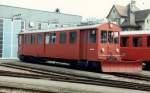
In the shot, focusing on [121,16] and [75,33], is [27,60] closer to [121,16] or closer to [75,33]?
[75,33]

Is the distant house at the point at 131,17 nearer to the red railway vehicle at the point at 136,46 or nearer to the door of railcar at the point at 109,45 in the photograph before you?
the red railway vehicle at the point at 136,46

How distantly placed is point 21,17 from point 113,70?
85.1 feet

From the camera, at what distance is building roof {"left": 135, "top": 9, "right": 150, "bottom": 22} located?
246 feet

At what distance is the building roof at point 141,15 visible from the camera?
2958 inches

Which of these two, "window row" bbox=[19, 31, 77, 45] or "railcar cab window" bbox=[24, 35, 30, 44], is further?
"railcar cab window" bbox=[24, 35, 30, 44]

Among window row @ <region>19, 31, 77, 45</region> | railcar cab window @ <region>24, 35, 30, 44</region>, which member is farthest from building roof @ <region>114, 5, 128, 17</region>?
railcar cab window @ <region>24, 35, 30, 44</region>

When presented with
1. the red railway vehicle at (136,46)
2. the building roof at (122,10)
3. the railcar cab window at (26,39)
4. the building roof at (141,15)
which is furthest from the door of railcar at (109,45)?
the building roof at (122,10)

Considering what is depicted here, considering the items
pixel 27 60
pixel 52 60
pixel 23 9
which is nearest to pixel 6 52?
pixel 23 9

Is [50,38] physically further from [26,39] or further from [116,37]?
[116,37]

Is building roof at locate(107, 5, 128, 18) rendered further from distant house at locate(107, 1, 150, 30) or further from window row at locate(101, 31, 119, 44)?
window row at locate(101, 31, 119, 44)

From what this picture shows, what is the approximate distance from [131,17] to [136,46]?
5009 cm

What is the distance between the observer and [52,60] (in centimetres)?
2895

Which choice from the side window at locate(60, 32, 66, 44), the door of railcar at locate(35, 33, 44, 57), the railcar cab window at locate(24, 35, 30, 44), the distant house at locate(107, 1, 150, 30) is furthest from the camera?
the distant house at locate(107, 1, 150, 30)

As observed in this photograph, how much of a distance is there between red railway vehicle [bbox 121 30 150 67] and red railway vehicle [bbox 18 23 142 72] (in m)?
2.68
